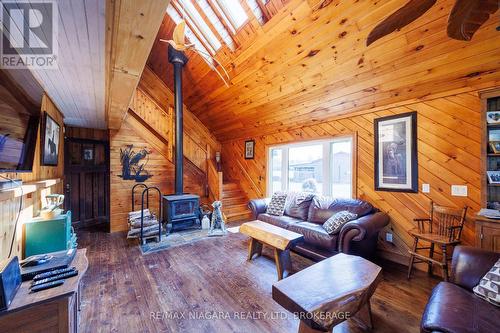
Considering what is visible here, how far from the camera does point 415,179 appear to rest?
2832 millimetres

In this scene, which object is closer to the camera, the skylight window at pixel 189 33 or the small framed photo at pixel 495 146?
the small framed photo at pixel 495 146

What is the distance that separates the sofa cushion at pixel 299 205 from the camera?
143 inches

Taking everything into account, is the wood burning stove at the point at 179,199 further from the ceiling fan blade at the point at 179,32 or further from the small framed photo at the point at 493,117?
the small framed photo at the point at 493,117

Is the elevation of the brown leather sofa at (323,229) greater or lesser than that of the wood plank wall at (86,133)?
lesser

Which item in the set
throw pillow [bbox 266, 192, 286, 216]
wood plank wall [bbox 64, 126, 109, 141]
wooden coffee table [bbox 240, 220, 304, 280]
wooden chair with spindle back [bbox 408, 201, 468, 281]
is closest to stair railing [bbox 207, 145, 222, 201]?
throw pillow [bbox 266, 192, 286, 216]

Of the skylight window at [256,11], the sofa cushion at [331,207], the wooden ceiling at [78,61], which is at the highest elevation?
the skylight window at [256,11]

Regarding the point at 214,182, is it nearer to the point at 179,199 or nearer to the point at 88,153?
the point at 179,199

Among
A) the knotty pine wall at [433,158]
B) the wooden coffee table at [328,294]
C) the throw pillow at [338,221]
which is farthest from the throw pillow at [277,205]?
the wooden coffee table at [328,294]

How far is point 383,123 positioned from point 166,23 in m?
4.79

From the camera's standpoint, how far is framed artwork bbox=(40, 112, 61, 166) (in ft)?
8.13

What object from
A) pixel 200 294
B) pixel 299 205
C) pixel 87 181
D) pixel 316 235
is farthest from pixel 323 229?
pixel 87 181

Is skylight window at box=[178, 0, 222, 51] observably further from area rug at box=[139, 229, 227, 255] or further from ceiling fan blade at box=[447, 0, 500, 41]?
area rug at box=[139, 229, 227, 255]

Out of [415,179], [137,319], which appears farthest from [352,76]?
[137,319]

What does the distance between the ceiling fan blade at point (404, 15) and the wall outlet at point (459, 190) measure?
2331 mm
